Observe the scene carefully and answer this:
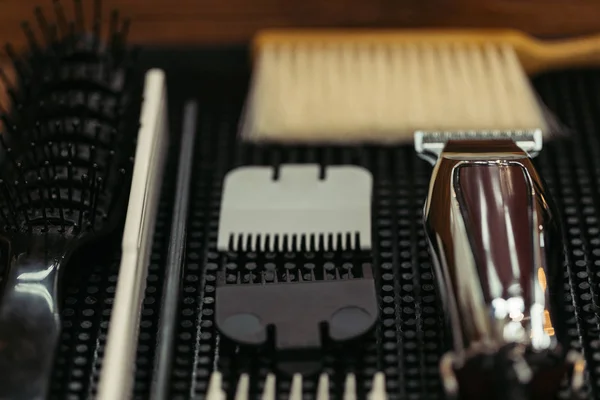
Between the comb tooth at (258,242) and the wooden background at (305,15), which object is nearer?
the comb tooth at (258,242)

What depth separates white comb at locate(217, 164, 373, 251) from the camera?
2.19ft

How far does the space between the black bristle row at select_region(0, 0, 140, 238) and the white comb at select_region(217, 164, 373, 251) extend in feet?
0.34

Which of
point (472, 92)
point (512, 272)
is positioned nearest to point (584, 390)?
point (512, 272)

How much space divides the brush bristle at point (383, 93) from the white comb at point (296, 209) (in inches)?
2.5

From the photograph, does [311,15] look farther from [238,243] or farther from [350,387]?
[350,387]

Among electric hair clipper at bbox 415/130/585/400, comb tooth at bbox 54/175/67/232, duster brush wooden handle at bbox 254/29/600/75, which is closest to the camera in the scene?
electric hair clipper at bbox 415/130/585/400

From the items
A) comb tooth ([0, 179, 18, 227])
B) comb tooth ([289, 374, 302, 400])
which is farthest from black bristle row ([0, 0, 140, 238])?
comb tooth ([289, 374, 302, 400])

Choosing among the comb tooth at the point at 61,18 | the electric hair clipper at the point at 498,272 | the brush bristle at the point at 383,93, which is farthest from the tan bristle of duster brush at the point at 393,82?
the comb tooth at the point at 61,18

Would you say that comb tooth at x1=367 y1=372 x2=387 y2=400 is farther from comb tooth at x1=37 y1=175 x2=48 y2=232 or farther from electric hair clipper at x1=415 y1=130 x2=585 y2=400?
comb tooth at x1=37 y1=175 x2=48 y2=232

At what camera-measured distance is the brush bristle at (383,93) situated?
2.50 feet

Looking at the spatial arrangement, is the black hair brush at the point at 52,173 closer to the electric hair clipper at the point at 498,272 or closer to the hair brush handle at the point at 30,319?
the hair brush handle at the point at 30,319

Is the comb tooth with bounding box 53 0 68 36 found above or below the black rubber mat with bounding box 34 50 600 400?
above

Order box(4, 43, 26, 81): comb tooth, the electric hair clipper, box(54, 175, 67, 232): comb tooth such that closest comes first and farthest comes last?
the electric hair clipper, box(54, 175, 67, 232): comb tooth, box(4, 43, 26, 81): comb tooth

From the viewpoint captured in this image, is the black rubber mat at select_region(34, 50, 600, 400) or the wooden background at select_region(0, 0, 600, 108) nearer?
the black rubber mat at select_region(34, 50, 600, 400)
